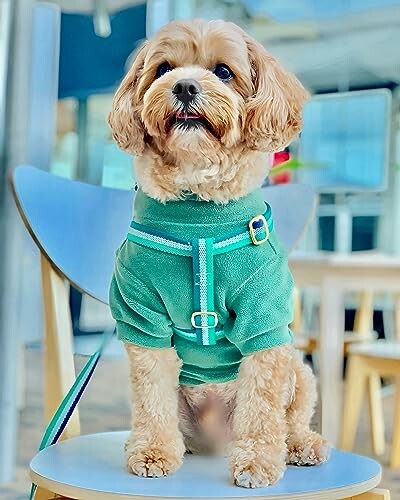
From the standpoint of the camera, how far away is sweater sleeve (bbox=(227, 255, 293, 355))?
1065mm

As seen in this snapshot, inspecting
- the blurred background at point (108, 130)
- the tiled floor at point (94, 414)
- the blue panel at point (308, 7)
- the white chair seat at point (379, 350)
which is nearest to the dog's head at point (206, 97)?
the blurred background at point (108, 130)

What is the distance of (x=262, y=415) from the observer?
107 cm

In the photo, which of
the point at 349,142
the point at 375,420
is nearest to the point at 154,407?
the point at 375,420

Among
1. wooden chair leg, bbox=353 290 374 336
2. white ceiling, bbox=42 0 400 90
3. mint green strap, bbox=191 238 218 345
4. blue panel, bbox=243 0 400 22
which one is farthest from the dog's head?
blue panel, bbox=243 0 400 22

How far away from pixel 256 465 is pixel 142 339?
0.21 m

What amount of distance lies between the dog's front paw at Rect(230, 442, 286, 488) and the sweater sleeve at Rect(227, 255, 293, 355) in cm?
12

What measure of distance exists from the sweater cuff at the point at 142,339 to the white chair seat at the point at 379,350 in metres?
1.74

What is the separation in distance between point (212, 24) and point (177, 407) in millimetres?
506

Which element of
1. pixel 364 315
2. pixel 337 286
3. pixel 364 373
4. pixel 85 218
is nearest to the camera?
pixel 85 218

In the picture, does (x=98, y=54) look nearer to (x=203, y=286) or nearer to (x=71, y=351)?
(x=71, y=351)

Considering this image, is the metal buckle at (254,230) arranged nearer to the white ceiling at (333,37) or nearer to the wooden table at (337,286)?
the wooden table at (337,286)

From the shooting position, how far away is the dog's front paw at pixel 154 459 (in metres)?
1.07

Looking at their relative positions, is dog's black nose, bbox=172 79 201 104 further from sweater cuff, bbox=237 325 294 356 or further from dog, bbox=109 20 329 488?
sweater cuff, bbox=237 325 294 356

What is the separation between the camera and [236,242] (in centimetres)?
108
